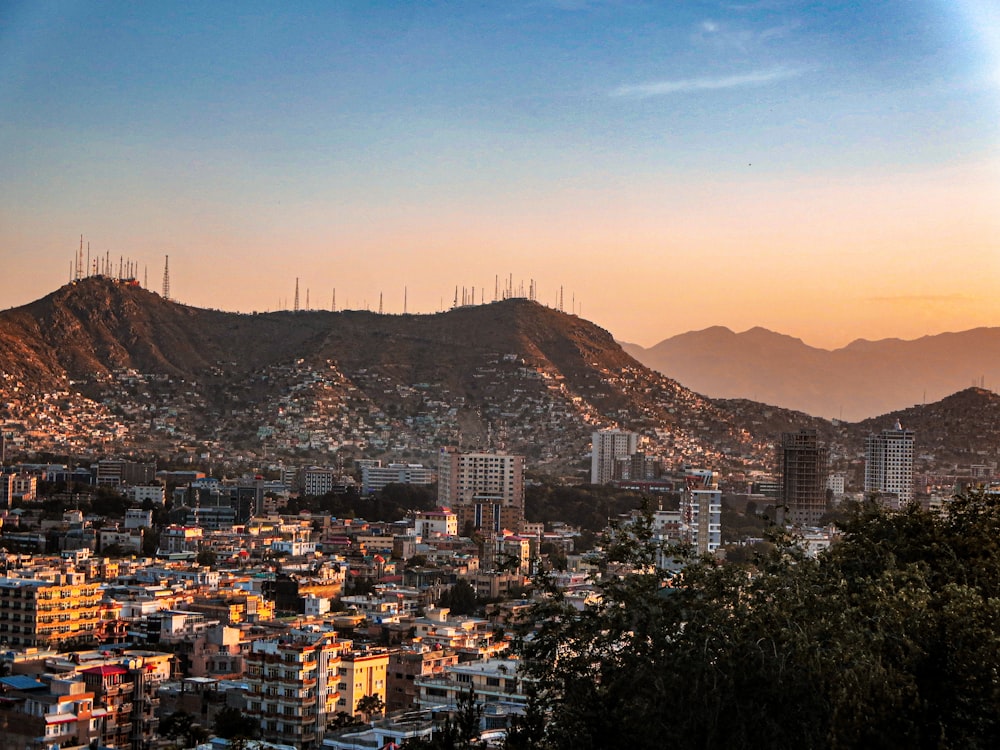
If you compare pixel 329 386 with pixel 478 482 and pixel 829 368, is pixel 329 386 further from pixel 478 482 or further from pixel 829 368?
pixel 829 368

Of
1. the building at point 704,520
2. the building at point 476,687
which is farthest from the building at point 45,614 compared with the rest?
the building at point 704,520

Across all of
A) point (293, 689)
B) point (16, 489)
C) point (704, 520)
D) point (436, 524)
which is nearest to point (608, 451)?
point (436, 524)

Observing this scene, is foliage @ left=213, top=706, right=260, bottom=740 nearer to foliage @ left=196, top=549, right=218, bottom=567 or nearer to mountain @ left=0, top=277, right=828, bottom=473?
foliage @ left=196, top=549, right=218, bottom=567

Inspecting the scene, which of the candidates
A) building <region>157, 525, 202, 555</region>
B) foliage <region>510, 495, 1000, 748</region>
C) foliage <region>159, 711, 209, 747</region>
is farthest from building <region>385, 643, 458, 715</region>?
building <region>157, 525, 202, 555</region>

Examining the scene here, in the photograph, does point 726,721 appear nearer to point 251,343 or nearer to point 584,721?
point 584,721

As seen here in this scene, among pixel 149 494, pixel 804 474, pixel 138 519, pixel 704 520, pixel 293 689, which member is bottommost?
pixel 293 689

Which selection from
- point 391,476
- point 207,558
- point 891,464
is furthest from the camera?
point 391,476

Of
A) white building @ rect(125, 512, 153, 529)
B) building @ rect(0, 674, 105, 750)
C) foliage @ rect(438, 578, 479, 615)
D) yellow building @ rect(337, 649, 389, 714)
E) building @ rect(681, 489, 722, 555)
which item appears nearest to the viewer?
building @ rect(0, 674, 105, 750)
